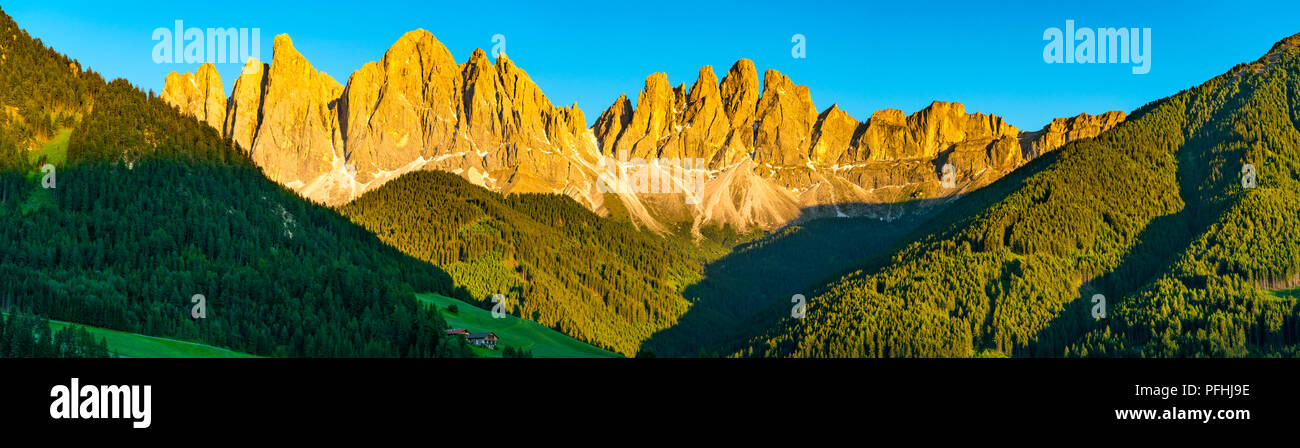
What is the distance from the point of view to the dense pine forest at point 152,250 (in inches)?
5773

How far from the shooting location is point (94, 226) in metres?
168

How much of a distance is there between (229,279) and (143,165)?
37715mm

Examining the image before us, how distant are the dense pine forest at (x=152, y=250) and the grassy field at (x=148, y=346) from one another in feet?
21.5

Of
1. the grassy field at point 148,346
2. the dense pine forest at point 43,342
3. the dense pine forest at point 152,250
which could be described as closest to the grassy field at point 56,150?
the dense pine forest at point 152,250

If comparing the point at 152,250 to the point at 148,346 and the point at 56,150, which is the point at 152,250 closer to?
the point at 56,150

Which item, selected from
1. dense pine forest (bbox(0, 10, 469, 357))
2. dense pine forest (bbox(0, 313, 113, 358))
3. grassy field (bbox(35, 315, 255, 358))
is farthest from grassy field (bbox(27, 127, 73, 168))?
dense pine forest (bbox(0, 313, 113, 358))

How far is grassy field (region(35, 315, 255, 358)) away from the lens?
119m

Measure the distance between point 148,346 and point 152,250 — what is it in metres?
51.1
